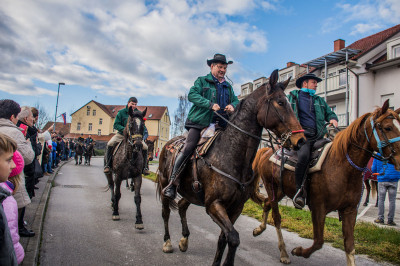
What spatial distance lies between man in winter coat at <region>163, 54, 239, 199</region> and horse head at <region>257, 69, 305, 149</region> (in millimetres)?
727

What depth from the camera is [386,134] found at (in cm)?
379

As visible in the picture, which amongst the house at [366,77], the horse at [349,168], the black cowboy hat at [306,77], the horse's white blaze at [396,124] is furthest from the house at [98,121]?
the horse's white blaze at [396,124]

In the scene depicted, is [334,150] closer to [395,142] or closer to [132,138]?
[395,142]

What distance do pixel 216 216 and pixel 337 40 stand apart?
31.5m

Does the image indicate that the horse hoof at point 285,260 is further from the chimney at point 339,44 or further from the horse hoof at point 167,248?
the chimney at point 339,44

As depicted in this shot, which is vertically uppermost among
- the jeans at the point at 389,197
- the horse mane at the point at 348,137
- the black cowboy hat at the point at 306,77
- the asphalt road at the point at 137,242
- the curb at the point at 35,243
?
the black cowboy hat at the point at 306,77

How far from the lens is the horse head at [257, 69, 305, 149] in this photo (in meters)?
3.37

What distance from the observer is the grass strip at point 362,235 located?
15.7ft

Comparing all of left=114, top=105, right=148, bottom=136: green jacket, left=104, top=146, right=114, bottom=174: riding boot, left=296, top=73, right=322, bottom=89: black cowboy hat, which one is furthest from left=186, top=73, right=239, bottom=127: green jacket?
left=104, top=146, right=114, bottom=174: riding boot

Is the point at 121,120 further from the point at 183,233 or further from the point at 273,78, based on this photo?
the point at 273,78

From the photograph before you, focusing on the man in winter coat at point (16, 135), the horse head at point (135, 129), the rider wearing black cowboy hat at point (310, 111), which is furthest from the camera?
the horse head at point (135, 129)

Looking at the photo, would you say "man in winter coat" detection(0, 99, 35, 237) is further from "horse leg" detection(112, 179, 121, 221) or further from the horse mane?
the horse mane

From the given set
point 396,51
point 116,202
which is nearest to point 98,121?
point 396,51

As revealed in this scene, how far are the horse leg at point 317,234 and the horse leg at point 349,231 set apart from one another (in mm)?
291
